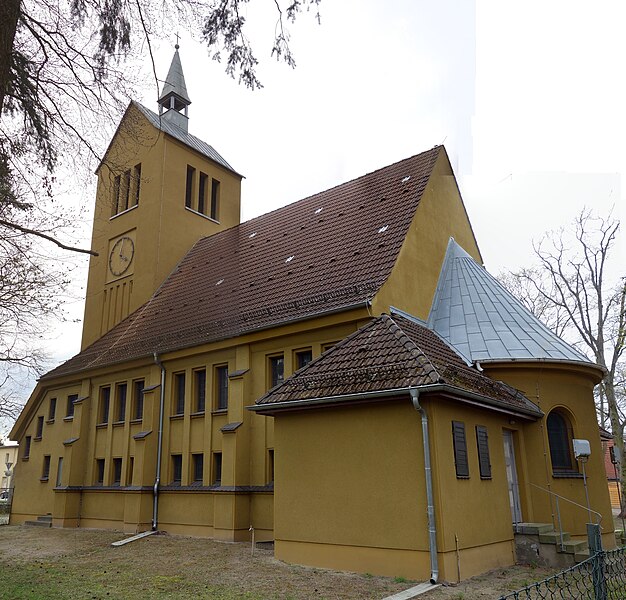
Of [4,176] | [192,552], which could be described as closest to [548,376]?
[192,552]

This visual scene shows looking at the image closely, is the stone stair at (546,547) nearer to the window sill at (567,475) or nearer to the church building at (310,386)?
the church building at (310,386)

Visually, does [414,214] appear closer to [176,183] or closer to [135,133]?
[135,133]

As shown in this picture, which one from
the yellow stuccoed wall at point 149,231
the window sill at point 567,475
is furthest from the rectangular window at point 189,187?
the window sill at point 567,475

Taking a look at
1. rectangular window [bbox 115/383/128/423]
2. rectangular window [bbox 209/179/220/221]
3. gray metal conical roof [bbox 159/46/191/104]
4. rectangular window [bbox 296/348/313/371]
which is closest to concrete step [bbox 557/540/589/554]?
rectangular window [bbox 296/348/313/371]

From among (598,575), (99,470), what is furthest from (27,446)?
(598,575)

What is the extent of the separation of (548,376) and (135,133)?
10866 mm

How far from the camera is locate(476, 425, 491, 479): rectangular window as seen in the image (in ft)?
38.3

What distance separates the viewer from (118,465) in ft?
66.6

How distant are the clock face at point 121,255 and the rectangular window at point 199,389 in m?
8.72

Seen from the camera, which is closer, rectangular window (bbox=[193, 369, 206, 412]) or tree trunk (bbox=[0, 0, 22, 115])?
tree trunk (bbox=[0, 0, 22, 115])

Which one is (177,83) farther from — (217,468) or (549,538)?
(549,538)

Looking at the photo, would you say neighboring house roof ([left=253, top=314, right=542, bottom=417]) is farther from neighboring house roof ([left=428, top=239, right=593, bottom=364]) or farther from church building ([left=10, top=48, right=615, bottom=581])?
neighboring house roof ([left=428, top=239, right=593, bottom=364])

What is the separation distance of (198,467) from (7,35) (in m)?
13.3

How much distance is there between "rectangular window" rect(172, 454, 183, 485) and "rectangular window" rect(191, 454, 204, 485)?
2.02 ft
